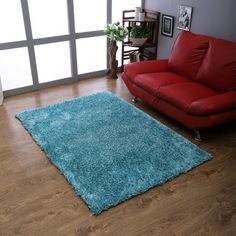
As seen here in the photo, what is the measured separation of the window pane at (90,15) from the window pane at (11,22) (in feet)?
2.57

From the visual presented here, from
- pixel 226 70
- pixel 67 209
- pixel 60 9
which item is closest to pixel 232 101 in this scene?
pixel 226 70

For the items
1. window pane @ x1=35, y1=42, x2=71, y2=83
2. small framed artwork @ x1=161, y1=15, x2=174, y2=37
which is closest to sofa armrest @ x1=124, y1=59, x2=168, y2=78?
small framed artwork @ x1=161, y1=15, x2=174, y2=37

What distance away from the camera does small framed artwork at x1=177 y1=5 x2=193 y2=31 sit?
354 centimetres

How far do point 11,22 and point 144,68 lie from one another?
1736 millimetres

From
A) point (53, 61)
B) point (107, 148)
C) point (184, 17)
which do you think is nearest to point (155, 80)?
point (107, 148)

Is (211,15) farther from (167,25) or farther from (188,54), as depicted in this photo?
(167,25)

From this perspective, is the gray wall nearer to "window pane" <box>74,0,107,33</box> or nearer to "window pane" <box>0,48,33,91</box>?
"window pane" <box>74,0,107,33</box>

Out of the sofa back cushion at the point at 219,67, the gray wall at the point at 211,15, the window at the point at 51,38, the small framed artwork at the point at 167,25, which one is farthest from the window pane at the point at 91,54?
the sofa back cushion at the point at 219,67

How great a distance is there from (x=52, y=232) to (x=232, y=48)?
2.38 metres

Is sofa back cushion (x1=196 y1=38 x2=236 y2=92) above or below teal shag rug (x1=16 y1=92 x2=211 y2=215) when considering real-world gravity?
above

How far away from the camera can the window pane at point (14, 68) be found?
3502 mm

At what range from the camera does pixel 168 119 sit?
10.4ft

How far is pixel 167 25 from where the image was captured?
12.9 ft

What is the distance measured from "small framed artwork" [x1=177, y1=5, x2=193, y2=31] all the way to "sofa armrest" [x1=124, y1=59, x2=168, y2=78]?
595 mm
